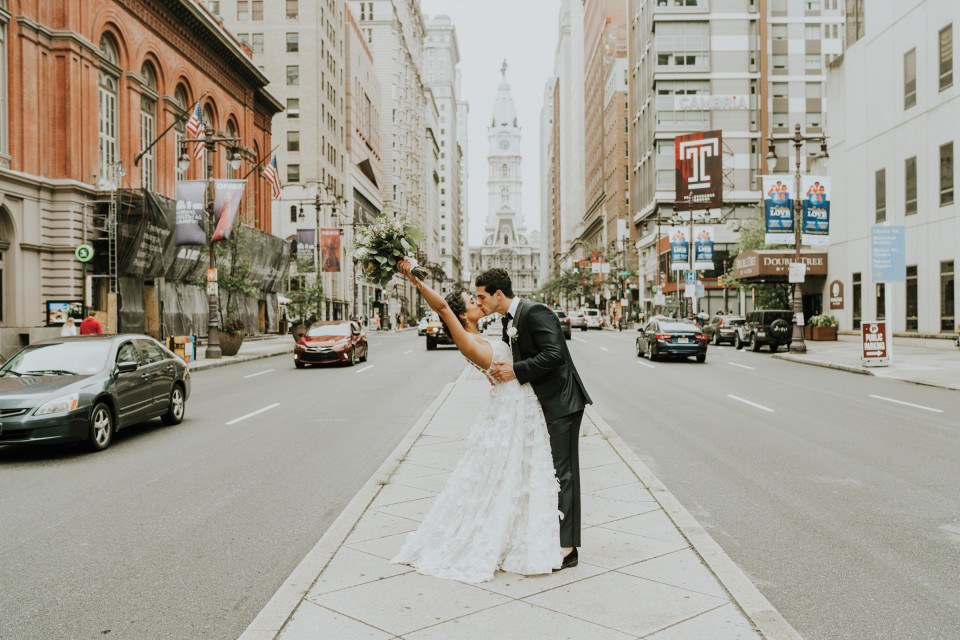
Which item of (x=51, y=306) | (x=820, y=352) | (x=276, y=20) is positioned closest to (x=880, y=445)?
(x=820, y=352)

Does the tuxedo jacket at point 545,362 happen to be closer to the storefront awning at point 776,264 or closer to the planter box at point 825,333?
the planter box at point 825,333

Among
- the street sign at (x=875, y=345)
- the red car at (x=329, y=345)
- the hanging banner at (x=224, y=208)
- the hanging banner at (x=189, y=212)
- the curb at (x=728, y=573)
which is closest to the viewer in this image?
the curb at (x=728, y=573)

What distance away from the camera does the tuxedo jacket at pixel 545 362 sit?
4.99m

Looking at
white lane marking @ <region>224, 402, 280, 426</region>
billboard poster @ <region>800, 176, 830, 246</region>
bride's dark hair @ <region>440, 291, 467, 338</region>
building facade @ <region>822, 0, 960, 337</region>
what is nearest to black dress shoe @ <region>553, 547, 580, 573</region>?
bride's dark hair @ <region>440, 291, 467, 338</region>

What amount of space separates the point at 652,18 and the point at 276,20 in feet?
112

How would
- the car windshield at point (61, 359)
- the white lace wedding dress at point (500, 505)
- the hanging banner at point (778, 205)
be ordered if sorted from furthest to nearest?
1. the hanging banner at point (778, 205)
2. the car windshield at point (61, 359)
3. the white lace wedding dress at point (500, 505)

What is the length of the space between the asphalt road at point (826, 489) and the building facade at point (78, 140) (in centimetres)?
2217

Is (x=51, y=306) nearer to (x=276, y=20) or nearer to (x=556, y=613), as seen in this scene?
(x=556, y=613)

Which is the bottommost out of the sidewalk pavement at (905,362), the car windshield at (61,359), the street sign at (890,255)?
the sidewalk pavement at (905,362)

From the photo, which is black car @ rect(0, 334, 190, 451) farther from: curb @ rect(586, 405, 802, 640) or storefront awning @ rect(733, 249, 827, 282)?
storefront awning @ rect(733, 249, 827, 282)

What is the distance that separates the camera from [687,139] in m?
58.3

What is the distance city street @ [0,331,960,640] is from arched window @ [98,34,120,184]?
21792 millimetres

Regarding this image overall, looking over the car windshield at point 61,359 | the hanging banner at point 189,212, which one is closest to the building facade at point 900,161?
the hanging banner at point 189,212

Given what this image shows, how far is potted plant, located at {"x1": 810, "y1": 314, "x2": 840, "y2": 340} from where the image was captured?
3959 centimetres
